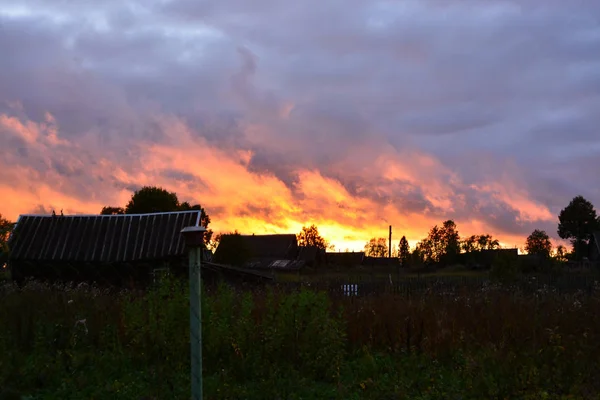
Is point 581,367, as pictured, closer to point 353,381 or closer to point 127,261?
point 353,381

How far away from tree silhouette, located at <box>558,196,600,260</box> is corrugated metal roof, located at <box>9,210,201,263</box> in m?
68.3

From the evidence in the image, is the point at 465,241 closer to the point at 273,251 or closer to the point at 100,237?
the point at 273,251

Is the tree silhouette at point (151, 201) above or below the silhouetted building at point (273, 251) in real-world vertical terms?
above

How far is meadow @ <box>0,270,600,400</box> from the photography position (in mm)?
7953

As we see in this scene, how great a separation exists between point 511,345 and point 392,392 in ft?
8.94

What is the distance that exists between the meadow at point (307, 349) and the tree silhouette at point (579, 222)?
256ft

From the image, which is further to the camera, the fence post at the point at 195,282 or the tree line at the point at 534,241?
the tree line at the point at 534,241

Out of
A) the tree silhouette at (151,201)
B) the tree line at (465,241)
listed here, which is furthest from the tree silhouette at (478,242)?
the tree silhouette at (151,201)

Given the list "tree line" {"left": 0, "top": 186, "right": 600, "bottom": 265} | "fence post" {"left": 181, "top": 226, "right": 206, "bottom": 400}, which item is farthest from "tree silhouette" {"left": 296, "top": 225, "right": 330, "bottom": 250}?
"fence post" {"left": 181, "top": 226, "right": 206, "bottom": 400}

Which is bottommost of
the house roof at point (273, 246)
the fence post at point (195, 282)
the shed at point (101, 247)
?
the fence post at point (195, 282)

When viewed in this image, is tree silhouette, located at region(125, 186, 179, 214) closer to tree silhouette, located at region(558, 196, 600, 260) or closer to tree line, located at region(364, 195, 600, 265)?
tree line, located at region(364, 195, 600, 265)

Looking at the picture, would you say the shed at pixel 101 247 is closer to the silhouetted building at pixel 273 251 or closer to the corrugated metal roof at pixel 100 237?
the corrugated metal roof at pixel 100 237

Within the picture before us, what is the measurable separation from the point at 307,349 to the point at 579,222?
83293 millimetres

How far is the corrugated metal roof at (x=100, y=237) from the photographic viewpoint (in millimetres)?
27359
